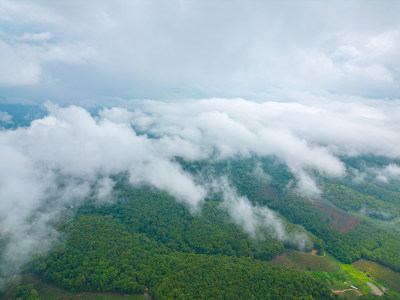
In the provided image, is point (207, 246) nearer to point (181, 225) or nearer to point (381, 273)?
point (181, 225)

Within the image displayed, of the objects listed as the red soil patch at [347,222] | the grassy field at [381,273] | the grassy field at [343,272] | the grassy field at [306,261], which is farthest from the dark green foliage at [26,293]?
the red soil patch at [347,222]

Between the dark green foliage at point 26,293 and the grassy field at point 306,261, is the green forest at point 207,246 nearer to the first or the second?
the dark green foliage at point 26,293

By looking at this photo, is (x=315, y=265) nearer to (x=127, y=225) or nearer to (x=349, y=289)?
(x=349, y=289)

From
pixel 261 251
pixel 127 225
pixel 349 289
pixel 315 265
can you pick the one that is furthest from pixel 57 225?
pixel 349 289

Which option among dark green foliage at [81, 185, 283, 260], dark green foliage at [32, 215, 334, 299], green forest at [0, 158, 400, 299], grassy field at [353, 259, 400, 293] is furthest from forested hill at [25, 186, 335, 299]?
grassy field at [353, 259, 400, 293]

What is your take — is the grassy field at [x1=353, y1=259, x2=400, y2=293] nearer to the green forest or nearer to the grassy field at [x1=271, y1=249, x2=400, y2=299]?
the grassy field at [x1=271, y1=249, x2=400, y2=299]

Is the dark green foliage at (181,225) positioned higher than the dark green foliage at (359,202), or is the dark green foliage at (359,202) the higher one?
the dark green foliage at (359,202)

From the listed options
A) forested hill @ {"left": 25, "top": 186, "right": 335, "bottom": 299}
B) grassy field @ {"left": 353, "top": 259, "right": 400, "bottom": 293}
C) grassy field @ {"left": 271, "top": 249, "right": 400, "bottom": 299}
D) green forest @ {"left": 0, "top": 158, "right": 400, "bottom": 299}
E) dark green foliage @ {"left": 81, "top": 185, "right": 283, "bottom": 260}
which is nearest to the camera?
forested hill @ {"left": 25, "top": 186, "right": 335, "bottom": 299}

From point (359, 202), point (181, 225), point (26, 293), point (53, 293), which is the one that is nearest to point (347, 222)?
point (359, 202)
